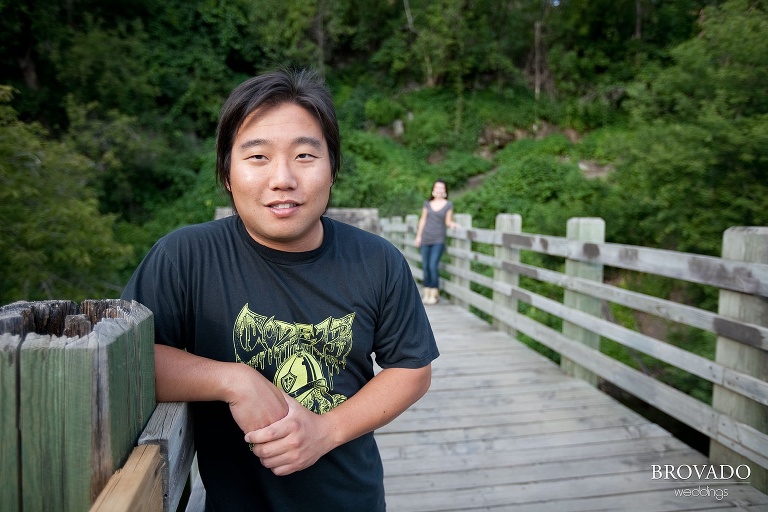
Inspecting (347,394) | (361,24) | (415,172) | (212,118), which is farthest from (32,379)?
(361,24)

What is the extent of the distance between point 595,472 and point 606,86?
75.4ft

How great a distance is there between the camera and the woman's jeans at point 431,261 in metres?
7.44

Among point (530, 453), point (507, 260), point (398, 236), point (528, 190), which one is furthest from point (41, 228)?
point (528, 190)

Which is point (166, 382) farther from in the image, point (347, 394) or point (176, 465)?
point (347, 394)

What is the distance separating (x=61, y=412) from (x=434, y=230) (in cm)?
688

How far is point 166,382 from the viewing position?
3.50 ft

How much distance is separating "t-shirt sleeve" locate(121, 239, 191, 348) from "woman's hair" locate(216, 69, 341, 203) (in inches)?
11.2

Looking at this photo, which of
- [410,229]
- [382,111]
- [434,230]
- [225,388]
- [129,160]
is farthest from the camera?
[382,111]

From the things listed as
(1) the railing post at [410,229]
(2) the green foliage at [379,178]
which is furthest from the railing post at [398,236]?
(2) the green foliage at [379,178]

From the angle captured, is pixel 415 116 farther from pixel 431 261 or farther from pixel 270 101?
pixel 270 101

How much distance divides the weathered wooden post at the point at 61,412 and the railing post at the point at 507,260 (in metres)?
4.90

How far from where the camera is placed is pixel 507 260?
216 inches

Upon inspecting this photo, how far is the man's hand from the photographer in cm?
107

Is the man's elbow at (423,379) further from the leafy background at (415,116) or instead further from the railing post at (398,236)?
the railing post at (398,236)
